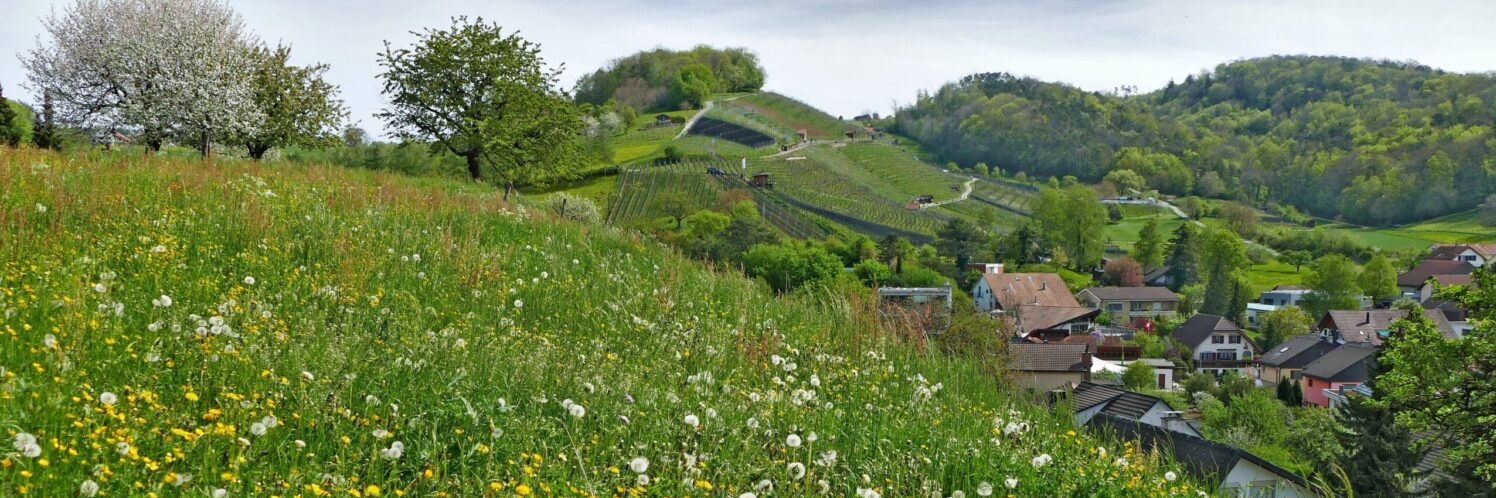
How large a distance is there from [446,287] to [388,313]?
3.82ft

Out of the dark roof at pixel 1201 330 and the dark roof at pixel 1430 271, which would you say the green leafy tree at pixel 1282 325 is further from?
the dark roof at pixel 1430 271

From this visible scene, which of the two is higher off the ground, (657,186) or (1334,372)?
(657,186)

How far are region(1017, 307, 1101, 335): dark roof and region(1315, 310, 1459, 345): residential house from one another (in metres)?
15.7

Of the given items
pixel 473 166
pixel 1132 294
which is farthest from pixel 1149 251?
pixel 473 166

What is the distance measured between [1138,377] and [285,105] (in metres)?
43.1

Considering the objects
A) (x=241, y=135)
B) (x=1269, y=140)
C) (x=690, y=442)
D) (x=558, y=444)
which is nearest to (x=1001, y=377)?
(x=690, y=442)

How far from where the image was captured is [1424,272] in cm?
9225

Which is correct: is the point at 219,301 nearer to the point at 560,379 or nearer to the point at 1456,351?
the point at 560,379

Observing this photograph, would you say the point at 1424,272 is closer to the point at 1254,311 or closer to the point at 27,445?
the point at 1254,311

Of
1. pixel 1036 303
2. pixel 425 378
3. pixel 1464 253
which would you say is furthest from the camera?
pixel 1464 253

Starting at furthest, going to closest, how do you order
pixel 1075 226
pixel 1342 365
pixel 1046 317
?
pixel 1075 226 → pixel 1046 317 → pixel 1342 365

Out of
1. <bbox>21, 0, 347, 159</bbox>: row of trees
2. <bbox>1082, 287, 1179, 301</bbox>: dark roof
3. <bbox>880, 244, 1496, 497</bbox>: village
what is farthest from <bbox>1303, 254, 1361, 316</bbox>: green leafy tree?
<bbox>21, 0, 347, 159</bbox>: row of trees

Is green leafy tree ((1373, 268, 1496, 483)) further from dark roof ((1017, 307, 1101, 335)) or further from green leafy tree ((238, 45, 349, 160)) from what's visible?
dark roof ((1017, 307, 1101, 335))

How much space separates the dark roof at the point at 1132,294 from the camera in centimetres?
8250
